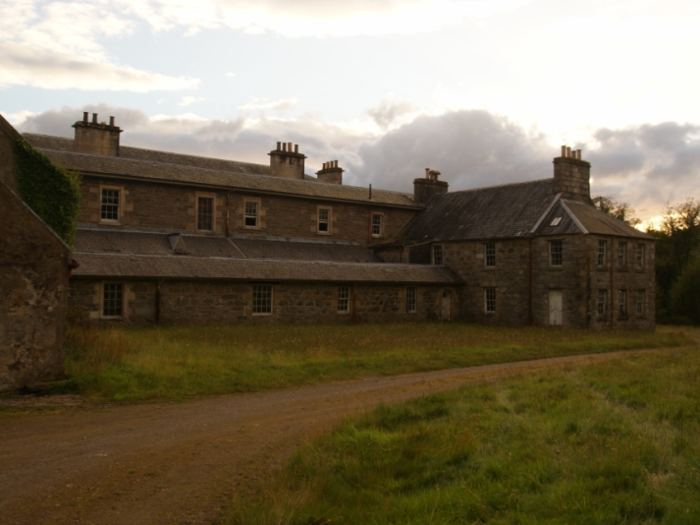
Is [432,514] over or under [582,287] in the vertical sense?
under

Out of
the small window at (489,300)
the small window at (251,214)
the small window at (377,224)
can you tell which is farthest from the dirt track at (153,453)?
the small window at (377,224)

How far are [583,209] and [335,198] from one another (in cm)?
1334

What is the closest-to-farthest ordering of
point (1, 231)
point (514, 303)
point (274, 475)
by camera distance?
1. point (274, 475)
2. point (1, 231)
3. point (514, 303)

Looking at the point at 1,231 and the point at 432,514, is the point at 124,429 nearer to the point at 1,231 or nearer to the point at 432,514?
the point at 1,231

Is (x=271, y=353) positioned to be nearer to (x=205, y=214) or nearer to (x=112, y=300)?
(x=112, y=300)

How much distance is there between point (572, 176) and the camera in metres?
34.6

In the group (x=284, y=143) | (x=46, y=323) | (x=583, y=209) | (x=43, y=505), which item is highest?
(x=284, y=143)

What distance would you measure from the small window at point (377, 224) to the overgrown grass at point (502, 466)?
29.2m

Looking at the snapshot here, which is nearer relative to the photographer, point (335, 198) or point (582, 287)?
point (582, 287)

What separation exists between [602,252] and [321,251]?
46.8 ft

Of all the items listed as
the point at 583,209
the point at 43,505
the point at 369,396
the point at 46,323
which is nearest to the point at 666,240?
the point at 583,209

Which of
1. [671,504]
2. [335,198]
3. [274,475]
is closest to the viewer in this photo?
[671,504]

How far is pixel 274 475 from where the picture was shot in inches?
299

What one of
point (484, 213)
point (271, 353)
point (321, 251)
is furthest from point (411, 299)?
point (271, 353)
